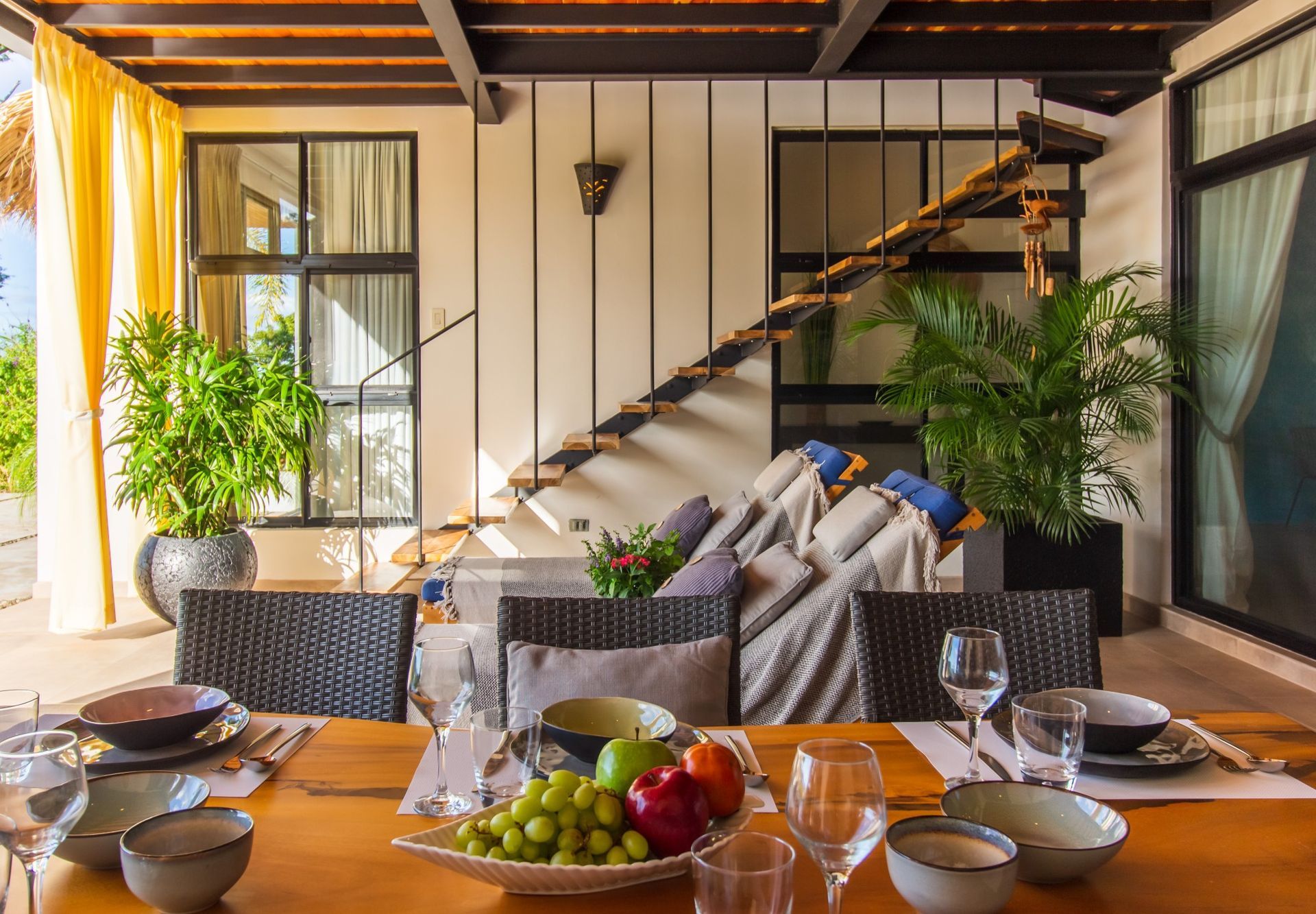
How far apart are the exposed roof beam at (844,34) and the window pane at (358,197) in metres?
2.76

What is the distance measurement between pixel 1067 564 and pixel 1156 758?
3877mm

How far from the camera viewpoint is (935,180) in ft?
21.1

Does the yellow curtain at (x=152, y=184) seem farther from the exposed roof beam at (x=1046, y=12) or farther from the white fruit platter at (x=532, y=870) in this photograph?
the white fruit platter at (x=532, y=870)

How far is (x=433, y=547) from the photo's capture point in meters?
5.61

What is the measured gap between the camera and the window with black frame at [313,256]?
6.43m

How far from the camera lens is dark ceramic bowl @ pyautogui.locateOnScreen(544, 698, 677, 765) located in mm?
1370

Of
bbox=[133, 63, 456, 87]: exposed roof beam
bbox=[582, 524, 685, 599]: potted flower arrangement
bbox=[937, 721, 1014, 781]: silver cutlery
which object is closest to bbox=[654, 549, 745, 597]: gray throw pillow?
bbox=[582, 524, 685, 599]: potted flower arrangement

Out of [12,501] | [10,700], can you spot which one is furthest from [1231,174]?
[12,501]

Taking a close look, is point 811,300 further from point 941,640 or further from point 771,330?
point 941,640

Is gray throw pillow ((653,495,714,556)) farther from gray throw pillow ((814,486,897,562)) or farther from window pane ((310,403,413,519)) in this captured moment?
window pane ((310,403,413,519))

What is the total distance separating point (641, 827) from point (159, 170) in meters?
6.07

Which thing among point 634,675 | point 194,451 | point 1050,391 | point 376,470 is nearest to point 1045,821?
point 634,675

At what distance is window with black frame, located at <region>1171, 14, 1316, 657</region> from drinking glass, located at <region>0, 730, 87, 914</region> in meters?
4.73

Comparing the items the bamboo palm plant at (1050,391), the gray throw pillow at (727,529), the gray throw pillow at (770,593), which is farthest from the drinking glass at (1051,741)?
the bamboo palm plant at (1050,391)
